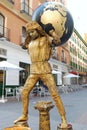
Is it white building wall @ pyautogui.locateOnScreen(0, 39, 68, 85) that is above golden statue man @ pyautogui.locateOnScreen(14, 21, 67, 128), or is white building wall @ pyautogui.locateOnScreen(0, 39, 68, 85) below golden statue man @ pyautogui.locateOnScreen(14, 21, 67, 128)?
above

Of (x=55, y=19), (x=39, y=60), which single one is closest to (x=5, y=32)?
(x=39, y=60)

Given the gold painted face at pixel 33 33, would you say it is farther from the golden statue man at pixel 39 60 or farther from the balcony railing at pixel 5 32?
the balcony railing at pixel 5 32

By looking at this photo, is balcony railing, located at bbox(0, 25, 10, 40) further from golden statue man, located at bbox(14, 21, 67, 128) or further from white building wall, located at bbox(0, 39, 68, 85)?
golden statue man, located at bbox(14, 21, 67, 128)

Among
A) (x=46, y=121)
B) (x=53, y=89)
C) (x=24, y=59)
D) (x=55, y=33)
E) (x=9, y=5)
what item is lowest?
(x=46, y=121)

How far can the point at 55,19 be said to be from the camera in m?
4.79

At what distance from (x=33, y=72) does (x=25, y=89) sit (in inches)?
13.4

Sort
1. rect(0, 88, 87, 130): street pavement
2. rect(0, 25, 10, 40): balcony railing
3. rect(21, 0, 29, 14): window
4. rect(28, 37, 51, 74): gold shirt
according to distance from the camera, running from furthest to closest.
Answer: rect(21, 0, 29, 14): window
rect(0, 25, 10, 40): balcony railing
rect(0, 88, 87, 130): street pavement
rect(28, 37, 51, 74): gold shirt

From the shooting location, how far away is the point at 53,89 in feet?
16.2

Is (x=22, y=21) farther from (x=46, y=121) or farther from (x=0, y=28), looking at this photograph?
(x=46, y=121)

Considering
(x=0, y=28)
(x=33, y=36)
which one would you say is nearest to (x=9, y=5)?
(x=0, y=28)

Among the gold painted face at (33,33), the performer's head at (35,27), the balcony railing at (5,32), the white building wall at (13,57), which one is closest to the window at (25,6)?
the balcony railing at (5,32)

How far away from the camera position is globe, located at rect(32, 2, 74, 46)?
480cm

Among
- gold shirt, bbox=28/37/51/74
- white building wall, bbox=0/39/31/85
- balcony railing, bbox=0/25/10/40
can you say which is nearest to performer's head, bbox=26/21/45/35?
gold shirt, bbox=28/37/51/74

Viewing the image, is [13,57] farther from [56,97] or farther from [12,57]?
[56,97]
